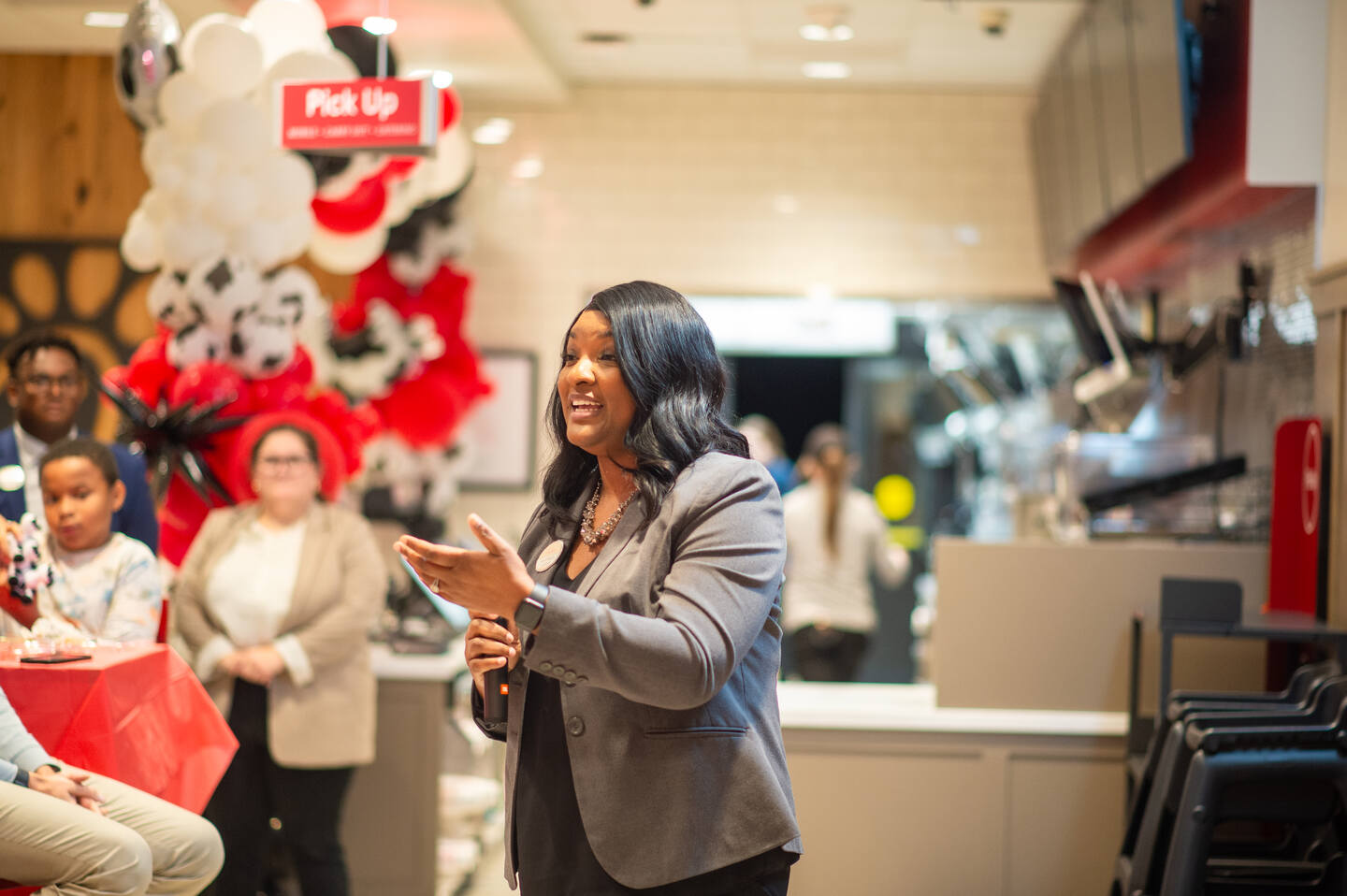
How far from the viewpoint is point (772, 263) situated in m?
6.79

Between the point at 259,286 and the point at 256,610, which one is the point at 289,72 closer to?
the point at 259,286

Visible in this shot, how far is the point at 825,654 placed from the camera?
5.67 metres

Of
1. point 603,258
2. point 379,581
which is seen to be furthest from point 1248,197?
point 603,258

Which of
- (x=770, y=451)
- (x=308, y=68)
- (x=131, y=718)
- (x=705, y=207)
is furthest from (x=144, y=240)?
(x=770, y=451)

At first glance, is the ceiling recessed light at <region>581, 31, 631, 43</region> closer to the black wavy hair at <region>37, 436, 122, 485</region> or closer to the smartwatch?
the black wavy hair at <region>37, 436, 122, 485</region>

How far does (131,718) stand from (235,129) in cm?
186

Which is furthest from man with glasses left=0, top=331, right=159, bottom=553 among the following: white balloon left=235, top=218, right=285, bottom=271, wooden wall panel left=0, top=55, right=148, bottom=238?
wooden wall panel left=0, top=55, right=148, bottom=238

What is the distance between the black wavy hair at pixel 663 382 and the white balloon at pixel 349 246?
3117 mm

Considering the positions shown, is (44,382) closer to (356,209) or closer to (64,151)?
(356,209)

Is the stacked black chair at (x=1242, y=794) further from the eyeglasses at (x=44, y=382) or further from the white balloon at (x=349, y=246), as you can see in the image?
the white balloon at (x=349, y=246)

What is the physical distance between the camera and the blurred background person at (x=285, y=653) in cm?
347

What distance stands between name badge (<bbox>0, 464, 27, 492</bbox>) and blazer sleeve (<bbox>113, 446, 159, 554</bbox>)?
0.22 m

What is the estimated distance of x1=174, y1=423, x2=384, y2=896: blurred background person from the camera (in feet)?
11.4

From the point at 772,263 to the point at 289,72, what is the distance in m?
3.48
